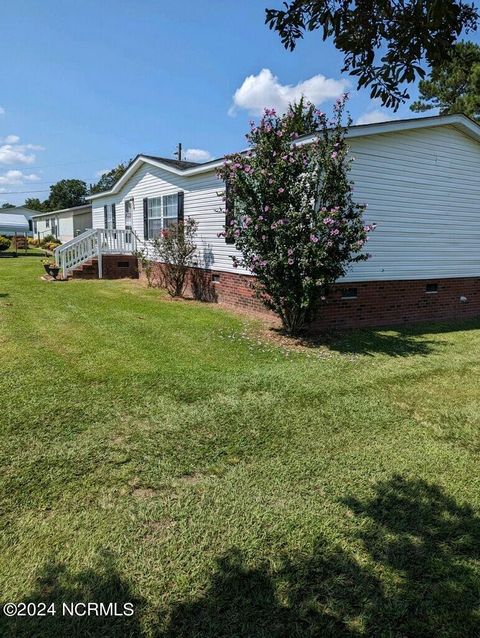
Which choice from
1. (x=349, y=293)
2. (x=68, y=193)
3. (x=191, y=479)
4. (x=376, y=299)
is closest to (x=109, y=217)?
(x=349, y=293)

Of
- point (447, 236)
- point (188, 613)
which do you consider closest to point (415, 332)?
point (447, 236)

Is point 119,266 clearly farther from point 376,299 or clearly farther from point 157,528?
point 157,528

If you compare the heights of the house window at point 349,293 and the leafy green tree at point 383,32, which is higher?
the leafy green tree at point 383,32

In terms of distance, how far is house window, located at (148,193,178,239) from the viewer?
41.7 feet

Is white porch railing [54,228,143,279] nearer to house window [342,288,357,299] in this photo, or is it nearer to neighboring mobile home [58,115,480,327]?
neighboring mobile home [58,115,480,327]

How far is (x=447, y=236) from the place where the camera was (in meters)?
10.1

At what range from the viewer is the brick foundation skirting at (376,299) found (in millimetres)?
8539

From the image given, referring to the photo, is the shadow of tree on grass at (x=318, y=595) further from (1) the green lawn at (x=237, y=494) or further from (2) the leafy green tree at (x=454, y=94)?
(2) the leafy green tree at (x=454, y=94)

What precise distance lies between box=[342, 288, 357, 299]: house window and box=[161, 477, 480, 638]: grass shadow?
237 inches

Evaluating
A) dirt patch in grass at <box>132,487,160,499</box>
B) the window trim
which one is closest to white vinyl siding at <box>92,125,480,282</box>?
the window trim

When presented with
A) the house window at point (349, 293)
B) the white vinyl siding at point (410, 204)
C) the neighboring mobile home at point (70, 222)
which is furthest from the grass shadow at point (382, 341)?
the neighboring mobile home at point (70, 222)

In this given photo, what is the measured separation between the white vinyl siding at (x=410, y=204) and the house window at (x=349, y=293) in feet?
0.68

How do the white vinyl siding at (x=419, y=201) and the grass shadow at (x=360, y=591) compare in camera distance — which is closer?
the grass shadow at (x=360, y=591)

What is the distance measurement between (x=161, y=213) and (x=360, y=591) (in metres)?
12.6
